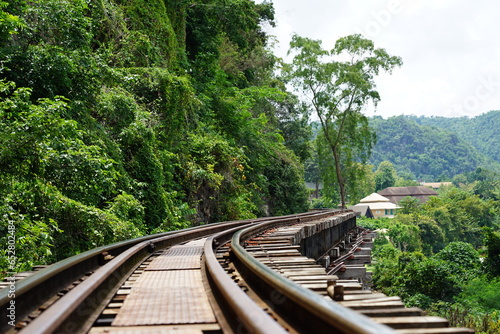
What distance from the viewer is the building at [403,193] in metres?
123

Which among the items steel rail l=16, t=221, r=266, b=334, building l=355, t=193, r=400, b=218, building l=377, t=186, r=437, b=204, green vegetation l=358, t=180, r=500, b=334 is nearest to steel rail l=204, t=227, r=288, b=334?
steel rail l=16, t=221, r=266, b=334

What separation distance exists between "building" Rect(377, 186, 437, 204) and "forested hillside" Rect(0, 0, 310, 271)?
100247 millimetres

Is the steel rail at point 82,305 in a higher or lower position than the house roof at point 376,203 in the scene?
higher

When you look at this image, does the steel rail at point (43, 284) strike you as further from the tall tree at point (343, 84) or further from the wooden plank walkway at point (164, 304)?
the tall tree at point (343, 84)

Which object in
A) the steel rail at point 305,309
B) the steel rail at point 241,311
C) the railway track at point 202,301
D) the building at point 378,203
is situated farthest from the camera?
the building at point 378,203

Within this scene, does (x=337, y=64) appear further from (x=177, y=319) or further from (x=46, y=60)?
(x=177, y=319)

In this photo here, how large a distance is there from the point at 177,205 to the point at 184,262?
964 cm

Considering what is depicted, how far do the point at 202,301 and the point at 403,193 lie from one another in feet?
424

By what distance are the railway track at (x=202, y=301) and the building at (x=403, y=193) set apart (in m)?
121

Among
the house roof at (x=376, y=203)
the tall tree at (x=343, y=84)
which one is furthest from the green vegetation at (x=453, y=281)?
the house roof at (x=376, y=203)

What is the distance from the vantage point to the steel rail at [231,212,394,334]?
182 cm

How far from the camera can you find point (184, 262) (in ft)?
22.2

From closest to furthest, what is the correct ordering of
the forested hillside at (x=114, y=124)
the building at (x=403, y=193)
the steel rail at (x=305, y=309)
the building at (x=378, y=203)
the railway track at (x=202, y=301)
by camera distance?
the steel rail at (x=305, y=309), the railway track at (x=202, y=301), the forested hillside at (x=114, y=124), the building at (x=378, y=203), the building at (x=403, y=193)

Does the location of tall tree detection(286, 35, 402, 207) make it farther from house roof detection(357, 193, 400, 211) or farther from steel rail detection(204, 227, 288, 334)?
house roof detection(357, 193, 400, 211)
